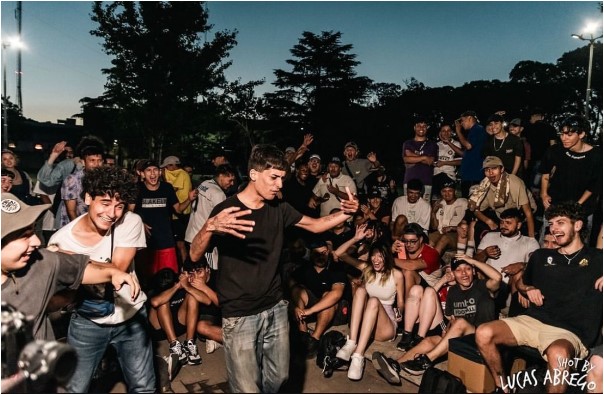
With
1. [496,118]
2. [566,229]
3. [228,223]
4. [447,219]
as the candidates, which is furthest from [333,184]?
[228,223]

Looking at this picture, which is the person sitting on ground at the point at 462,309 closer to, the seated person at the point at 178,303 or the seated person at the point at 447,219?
the seated person at the point at 447,219

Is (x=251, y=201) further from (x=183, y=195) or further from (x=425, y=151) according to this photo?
(x=425, y=151)

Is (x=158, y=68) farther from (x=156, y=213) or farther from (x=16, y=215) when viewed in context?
(x=16, y=215)

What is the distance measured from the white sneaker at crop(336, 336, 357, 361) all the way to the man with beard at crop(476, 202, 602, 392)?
4.66 feet

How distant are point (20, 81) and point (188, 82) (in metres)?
15.5

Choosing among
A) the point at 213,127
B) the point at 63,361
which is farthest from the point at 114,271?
the point at 213,127

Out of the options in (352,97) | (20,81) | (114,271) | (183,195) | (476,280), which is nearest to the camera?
(114,271)

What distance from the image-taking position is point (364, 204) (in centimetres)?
838

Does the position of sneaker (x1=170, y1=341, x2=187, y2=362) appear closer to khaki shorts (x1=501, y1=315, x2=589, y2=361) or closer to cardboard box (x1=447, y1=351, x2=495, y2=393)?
cardboard box (x1=447, y1=351, x2=495, y2=393)

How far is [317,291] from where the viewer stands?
5902mm

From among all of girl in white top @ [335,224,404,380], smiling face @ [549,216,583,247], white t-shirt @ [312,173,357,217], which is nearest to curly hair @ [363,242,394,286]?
girl in white top @ [335,224,404,380]

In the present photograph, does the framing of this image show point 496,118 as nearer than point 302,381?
No

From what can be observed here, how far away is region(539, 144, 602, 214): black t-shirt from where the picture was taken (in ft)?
18.4

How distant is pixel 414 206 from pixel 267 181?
4949mm
